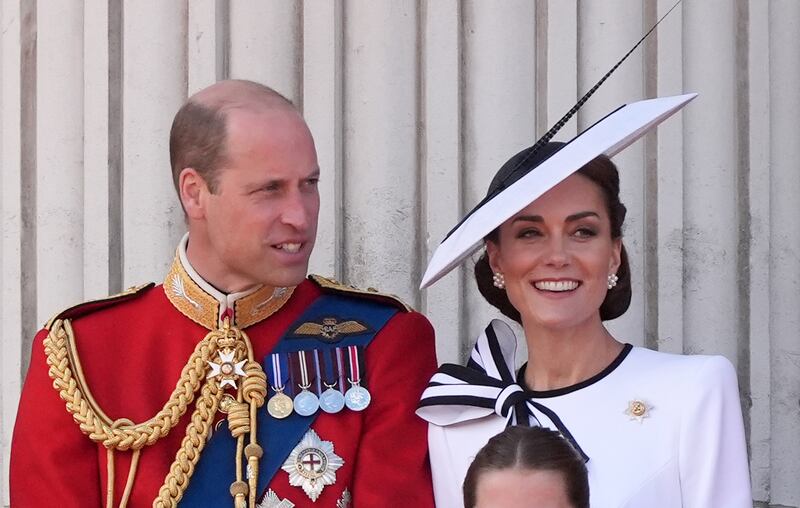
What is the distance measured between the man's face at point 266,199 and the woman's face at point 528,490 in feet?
2.59

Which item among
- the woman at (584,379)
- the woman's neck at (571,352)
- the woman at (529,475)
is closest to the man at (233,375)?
the woman at (584,379)

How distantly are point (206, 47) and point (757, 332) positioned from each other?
5.79ft

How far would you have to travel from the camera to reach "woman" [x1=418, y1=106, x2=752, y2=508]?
2.99 meters

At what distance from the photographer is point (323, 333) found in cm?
337

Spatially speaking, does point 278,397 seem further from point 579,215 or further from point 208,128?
point 579,215

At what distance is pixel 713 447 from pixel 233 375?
1.03 m

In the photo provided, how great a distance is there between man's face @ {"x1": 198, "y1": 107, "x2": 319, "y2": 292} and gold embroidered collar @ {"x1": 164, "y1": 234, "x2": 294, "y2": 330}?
0.33 ft

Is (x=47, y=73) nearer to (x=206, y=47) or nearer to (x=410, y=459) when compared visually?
(x=206, y=47)

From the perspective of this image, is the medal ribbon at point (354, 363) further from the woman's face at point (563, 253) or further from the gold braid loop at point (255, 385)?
the woman's face at point (563, 253)

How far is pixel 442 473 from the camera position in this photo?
324 centimetres

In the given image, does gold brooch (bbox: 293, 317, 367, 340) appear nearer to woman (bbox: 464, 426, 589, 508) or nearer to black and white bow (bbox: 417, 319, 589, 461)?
black and white bow (bbox: 417, 319, 589, 461)

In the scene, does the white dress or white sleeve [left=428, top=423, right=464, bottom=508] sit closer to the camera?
the white dress

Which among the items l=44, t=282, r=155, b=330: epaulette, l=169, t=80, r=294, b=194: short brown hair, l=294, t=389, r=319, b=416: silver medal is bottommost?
l=294, t=389, r=319, b=416: silver medal

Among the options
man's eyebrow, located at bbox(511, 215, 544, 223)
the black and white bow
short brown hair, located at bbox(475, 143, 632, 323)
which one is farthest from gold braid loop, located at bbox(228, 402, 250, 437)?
man's eyebrow, located at bbox(511, 215, 544, 223)
